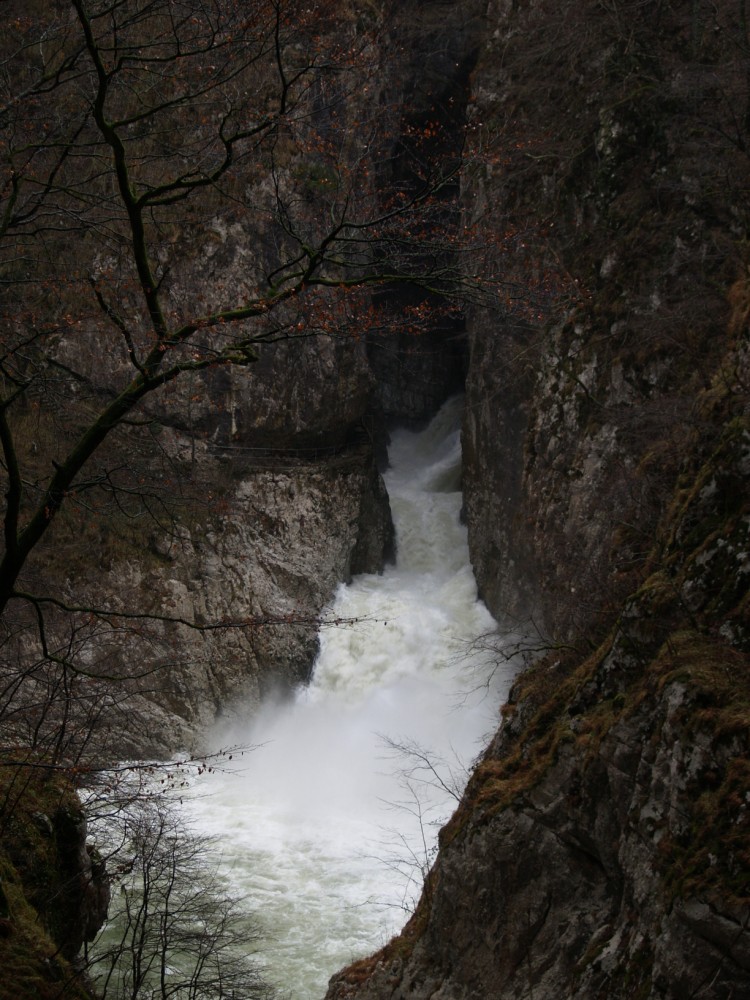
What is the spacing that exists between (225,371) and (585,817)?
1835 cm

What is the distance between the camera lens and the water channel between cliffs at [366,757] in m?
12.8

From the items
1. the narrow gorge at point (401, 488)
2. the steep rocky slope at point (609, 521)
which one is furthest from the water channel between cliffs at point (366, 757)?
the steep rocky slope at point (609, 521)

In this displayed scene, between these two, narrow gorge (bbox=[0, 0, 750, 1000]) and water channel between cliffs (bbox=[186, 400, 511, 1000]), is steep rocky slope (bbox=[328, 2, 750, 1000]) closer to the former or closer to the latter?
narrow gorge (bbox=[0, 0, 750, 1000])

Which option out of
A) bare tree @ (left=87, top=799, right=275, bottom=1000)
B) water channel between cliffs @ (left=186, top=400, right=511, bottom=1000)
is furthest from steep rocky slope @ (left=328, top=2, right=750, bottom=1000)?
water channel between cliffs @ (left=186, top=400, right=511, bottom=1000)

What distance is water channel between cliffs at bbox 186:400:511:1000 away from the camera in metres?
12.8

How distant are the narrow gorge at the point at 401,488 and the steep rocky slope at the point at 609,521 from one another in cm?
4

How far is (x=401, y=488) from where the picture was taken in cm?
2547

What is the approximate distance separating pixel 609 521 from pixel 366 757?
876 centimetres

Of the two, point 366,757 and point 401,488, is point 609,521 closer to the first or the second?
point 366,757

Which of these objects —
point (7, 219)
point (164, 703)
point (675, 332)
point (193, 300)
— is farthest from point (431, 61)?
point (7, 219)

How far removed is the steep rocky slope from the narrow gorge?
0.13 feet

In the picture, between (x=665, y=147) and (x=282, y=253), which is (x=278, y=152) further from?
(x=665, y=147)

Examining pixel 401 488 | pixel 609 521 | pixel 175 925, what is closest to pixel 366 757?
pixel 175 925

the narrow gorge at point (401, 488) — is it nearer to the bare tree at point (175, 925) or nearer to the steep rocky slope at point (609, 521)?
the steep rocky slope at point (609, 521)
